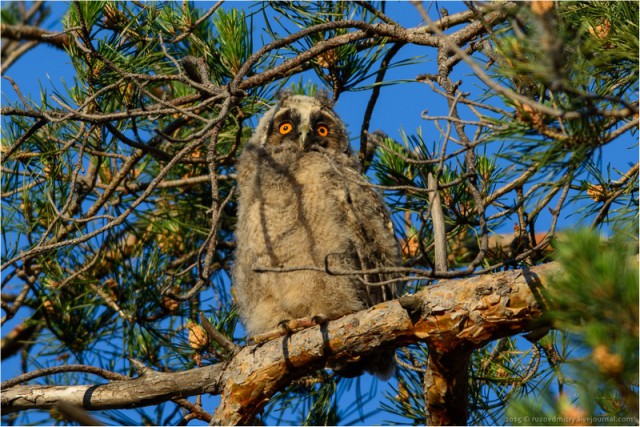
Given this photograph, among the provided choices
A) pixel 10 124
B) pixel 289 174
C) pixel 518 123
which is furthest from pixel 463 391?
pixel 10 124

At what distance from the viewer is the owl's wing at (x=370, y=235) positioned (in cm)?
371

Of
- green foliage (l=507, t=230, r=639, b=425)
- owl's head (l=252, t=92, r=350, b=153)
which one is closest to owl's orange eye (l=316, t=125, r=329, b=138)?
owl's head (l=252, t=92, r=350, b=153)

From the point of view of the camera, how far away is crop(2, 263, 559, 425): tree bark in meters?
2.36

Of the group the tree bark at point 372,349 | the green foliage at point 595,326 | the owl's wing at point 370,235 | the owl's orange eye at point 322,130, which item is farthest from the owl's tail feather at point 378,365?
the green foliage at point 595,326

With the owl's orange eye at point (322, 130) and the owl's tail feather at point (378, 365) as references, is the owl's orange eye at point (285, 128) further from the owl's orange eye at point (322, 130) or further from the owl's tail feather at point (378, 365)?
the owl's tail feather at point (378, 365)

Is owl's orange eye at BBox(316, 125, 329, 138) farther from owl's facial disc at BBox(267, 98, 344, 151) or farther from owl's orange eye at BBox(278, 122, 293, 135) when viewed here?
owl's orange eye at BBox(278, 122, 293, 135)

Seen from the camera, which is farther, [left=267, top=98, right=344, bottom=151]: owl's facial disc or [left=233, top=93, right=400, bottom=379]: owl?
[left=267, top=98, right=344, bottom=151]: owl's facial disc

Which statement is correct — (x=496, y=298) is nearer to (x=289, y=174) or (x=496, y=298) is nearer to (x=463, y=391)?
(x=463, y=391)

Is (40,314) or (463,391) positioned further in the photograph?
(40,314)

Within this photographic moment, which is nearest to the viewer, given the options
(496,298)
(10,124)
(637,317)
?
(637,317)

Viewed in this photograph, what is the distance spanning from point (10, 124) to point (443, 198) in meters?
2.27

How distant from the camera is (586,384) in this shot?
151 cm

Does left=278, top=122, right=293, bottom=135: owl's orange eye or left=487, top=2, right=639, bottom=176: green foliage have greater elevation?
left=278, top=122, right=293, bottom=135: owl's orange eye

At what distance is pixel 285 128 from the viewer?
4102 mm
